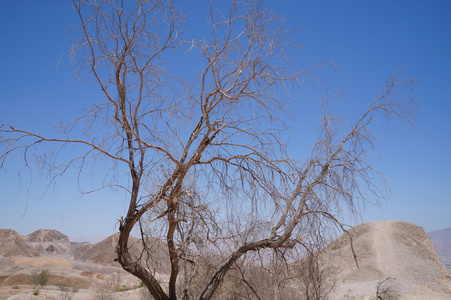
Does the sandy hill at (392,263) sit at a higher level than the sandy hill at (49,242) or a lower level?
lower

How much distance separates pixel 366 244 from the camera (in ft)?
130

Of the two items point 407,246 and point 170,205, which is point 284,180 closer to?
point 170,205

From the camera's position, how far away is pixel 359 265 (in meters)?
35.9

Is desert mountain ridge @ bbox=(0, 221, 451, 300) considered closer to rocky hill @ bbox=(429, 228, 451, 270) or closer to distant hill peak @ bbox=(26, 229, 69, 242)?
distant hill peak @ bbox=(26, 229, 69, 242)

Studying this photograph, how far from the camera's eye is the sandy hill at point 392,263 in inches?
1256

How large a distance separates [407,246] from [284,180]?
38.4 meters

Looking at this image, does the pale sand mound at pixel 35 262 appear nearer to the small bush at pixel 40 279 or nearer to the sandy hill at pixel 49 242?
the small bush at pixel 40 279

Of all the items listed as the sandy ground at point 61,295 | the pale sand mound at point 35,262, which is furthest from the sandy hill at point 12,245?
the sandy ground at point 61,295

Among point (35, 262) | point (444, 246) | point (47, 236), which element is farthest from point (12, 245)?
point (444, 246)

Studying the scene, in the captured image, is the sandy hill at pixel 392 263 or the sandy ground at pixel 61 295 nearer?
the sandy ground at pixel 61 295

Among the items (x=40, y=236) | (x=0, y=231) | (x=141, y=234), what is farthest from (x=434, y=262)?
(x=40, y=236)

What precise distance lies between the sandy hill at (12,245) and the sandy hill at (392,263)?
30.8 metres

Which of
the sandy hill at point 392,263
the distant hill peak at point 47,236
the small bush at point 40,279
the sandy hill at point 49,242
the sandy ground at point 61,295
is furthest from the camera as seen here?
the distant hill peak at point 47,236

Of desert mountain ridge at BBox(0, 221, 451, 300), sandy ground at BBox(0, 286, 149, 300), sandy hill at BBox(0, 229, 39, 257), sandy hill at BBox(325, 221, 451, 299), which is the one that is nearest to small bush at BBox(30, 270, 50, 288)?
desert mountain ridge at BBox(0, 221, 451, 300)
